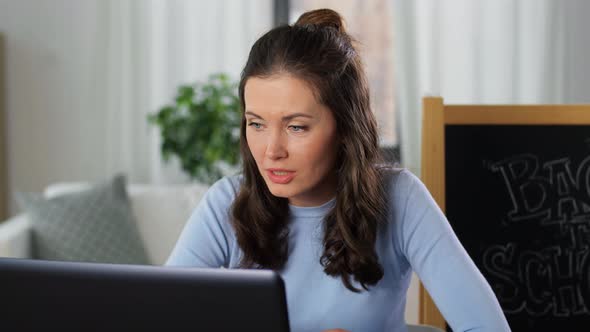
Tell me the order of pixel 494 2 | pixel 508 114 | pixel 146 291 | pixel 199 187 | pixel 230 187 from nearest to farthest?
1. pixel 146 291
2. pixel 230 187
3. pixel 508 114
4. pixel 199 187
5. pixel 494 2

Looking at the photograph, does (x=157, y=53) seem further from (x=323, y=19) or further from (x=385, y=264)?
(x=385, y=264)

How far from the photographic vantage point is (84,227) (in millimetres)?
2859

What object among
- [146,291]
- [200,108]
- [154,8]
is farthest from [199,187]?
[146,291]

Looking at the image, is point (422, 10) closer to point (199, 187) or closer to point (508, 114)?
point (199, 187)

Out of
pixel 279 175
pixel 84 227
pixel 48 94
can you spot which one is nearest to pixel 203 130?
pixel 84 227

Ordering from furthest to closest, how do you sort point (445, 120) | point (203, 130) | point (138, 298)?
point (203, 130) < point (445, 120) < point (138, 298)

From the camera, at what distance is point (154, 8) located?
3.88m

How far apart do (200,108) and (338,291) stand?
7.55 feet

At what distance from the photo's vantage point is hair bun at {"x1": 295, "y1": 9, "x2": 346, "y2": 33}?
1275 mm

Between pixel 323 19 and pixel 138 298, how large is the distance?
2.47ft

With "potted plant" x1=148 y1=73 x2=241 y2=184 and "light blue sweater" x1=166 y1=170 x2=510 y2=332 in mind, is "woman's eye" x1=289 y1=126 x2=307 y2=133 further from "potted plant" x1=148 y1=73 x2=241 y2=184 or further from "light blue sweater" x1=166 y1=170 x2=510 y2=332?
"potted plant" x1=148 y1=73 x2=241 y2=184

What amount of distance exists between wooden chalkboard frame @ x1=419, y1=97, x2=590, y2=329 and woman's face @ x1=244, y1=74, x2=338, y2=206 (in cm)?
40

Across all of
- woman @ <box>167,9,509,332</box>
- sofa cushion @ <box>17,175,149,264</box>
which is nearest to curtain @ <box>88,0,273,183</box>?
sofa cushion @ <box>17,175,149,264</box>

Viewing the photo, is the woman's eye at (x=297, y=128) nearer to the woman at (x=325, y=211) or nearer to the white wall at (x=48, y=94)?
the woman at (x=325, y=211)
